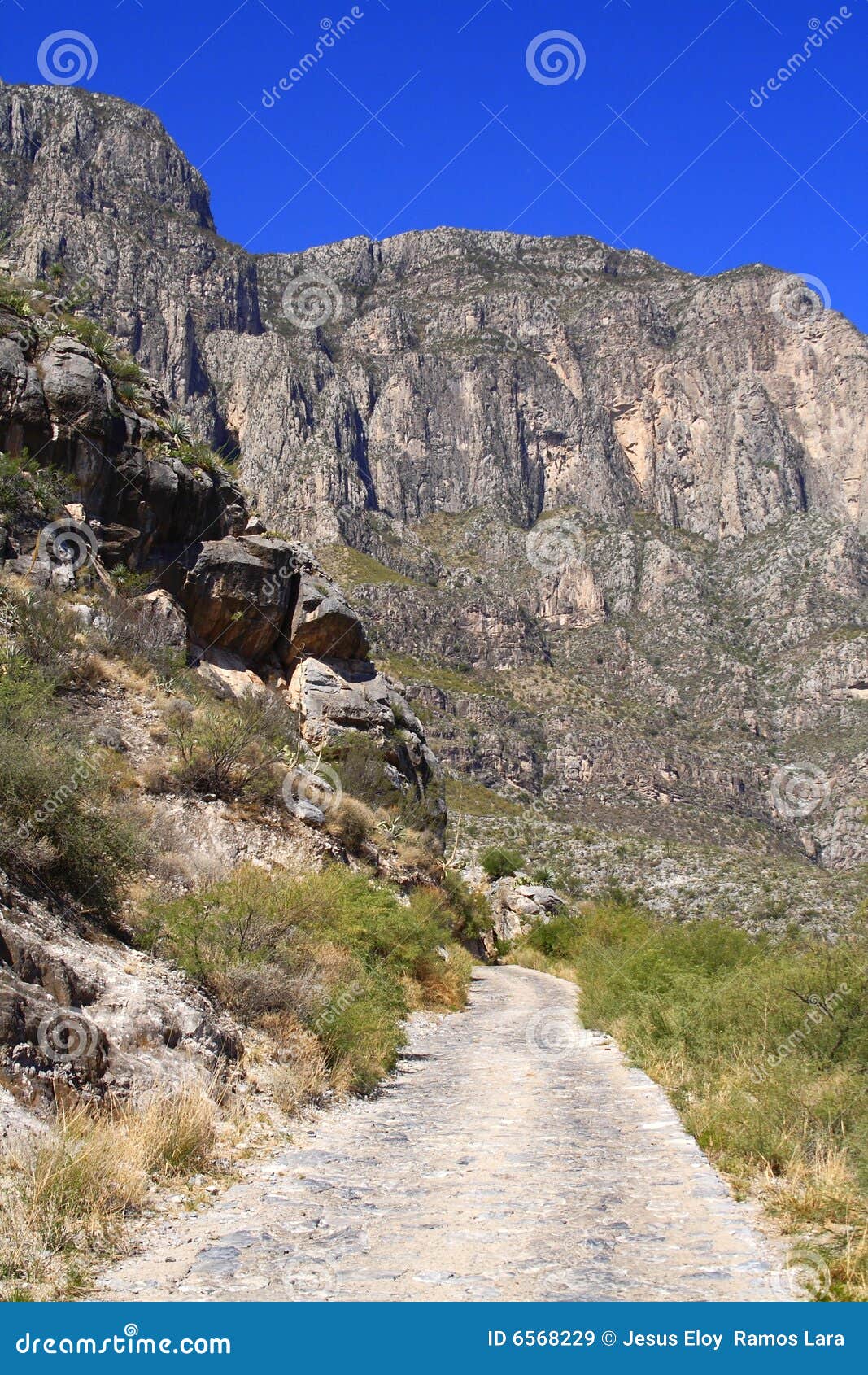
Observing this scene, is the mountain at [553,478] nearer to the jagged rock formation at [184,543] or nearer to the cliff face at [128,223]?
the cliff face at [128,223]

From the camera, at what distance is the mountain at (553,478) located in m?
91.4

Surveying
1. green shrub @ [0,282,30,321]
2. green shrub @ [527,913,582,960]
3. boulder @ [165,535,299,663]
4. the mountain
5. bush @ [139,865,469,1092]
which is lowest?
green shrub @ [527,913,582,960]

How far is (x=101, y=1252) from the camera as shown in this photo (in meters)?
4.31

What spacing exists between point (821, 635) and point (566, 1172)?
10743 centimetres

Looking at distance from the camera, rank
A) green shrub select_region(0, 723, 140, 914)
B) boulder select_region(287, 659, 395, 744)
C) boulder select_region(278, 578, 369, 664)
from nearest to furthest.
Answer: green shrub select_region(0, 723, 140, 914) < boulder select_region(287, 659, 395, 744) < boulder select_region(278, 578, 369, 664)

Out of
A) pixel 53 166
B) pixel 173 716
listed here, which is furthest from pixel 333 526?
pixel 173 716

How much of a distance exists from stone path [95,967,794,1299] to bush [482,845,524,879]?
139ft

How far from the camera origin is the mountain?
91.4 metres

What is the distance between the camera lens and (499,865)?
5156 centimetres

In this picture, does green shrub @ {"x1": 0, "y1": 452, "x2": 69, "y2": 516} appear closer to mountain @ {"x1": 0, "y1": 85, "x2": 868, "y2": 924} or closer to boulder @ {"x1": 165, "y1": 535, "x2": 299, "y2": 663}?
boulder @ {"x1": 165, "y1": 535, "x2": 299, "y2": 663}

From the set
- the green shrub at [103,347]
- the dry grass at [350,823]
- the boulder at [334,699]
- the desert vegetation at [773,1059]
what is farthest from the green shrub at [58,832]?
the green shrub at [103,347]

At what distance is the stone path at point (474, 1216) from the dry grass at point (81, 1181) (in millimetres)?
246

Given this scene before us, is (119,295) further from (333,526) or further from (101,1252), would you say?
(101,1252)

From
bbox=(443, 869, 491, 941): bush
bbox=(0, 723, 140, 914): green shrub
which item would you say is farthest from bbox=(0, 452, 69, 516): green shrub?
bbox=(443, 869, 491, 941): bush
